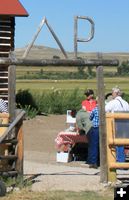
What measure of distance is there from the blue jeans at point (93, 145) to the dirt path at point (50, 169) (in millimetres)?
249

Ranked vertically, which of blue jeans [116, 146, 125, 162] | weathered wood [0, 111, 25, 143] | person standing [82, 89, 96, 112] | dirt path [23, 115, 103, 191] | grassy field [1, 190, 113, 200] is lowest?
grassy field [1, 190, 113, 200]

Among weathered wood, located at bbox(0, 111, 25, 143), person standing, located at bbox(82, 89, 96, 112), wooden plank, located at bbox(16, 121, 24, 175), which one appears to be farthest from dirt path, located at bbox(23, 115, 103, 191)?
person standing, located at bbox(82, 89, 96, 112)

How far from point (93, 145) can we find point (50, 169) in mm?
1169

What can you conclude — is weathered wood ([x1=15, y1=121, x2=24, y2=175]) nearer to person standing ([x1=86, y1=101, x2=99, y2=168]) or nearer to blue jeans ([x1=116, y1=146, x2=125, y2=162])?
blue jeans ([x1=116, y1=146, x2=125, y2=162])

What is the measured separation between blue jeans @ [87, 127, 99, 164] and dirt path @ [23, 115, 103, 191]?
0.25m

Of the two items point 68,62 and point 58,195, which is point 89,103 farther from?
point 58,195

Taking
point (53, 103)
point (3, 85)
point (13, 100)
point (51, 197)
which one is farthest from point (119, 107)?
point (53, 103)

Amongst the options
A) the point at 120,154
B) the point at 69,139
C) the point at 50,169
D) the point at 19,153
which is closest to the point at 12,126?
the point at 19,153

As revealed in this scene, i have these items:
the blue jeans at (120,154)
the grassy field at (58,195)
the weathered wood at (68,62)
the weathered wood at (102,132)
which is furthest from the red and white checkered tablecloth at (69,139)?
the grassy field at (58,195)

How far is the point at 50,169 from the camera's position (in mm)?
13156

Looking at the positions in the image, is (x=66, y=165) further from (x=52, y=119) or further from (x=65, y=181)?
(x=52, y=119)

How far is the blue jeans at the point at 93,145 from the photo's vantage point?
1377 centimetres

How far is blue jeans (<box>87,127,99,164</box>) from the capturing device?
13.8 metres

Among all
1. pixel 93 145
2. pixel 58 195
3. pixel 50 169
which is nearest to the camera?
pixel 58 195
